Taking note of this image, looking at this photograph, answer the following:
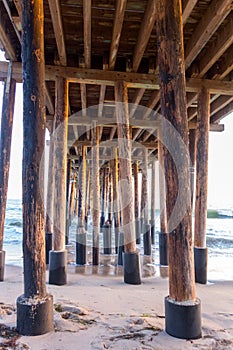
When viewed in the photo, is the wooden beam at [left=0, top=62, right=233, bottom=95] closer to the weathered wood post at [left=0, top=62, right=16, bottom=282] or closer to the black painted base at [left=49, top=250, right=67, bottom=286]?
the weathered wood post at [left=0, top=62, right=16, bottom=282]

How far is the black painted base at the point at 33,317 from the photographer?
2590mm

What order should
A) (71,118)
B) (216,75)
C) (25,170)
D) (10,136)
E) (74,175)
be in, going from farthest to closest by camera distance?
1. (74,175)
2. (71,118)
3. (216,75)
4. (10,136)
5. (25,170)

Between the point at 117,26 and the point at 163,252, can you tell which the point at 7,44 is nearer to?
the point at 117,26

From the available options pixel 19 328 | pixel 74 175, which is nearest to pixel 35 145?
pixel 19 328

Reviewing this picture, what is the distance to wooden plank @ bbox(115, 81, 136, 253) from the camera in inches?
209

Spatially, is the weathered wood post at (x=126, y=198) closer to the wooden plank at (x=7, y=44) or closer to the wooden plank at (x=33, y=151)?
the wooden plank at (x=7, y=44)

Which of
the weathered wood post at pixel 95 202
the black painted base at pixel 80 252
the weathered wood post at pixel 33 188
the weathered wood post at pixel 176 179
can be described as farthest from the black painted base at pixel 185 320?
the black painted base at pixel 80 252

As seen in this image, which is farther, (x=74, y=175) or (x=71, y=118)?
(x=74, y=175)

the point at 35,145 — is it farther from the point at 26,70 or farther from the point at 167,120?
the point at 167,120

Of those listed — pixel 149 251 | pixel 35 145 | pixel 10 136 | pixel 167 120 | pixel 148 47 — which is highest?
pixel 148 47

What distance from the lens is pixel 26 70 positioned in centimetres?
281

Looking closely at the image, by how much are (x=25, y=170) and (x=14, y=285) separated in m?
2.57

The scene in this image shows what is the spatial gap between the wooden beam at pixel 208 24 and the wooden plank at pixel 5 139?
3.22 meters

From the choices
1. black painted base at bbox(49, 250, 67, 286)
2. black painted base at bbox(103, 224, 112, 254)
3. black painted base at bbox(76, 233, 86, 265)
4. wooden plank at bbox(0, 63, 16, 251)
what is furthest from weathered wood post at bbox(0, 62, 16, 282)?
black painted base at bbox(103, 224, 112, 254)
